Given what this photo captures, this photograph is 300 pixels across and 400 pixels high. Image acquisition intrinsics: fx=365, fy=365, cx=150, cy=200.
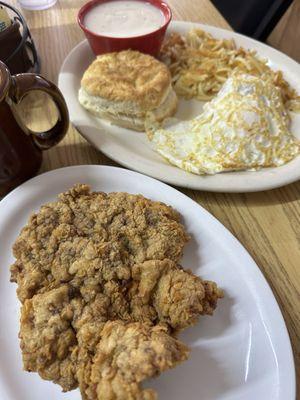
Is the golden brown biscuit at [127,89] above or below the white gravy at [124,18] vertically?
below

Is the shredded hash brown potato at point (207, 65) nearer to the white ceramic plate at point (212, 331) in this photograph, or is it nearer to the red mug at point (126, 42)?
the red mug at point (126, 42)

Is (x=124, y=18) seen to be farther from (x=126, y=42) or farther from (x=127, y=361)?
(x=127, y=361)

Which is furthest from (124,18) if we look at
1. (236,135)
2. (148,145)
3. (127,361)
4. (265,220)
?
(127,361)

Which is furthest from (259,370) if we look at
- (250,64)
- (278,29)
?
(278,29)

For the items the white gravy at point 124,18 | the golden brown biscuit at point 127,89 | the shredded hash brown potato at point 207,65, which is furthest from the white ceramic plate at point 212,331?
the white gravy at point 124,18

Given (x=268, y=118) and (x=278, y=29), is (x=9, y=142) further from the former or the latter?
(x=278, y=29)

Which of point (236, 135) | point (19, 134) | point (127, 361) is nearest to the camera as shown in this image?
point (127, 361)
